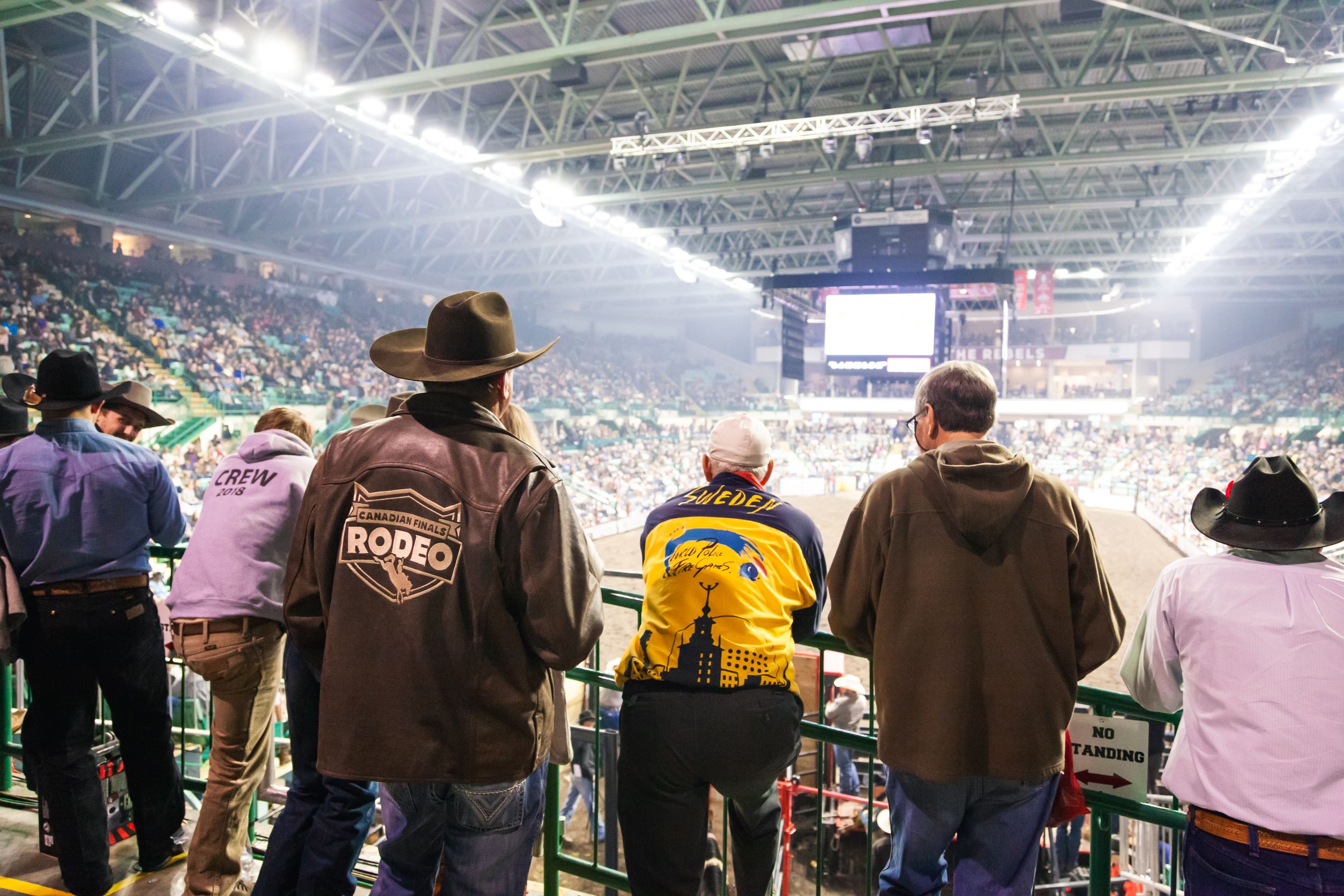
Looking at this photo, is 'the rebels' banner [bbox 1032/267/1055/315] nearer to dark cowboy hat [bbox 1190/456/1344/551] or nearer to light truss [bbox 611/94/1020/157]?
light truss [bbox 611/94/1020/157]

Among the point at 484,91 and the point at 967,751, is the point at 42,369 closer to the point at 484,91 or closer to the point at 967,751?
the point at 967,751

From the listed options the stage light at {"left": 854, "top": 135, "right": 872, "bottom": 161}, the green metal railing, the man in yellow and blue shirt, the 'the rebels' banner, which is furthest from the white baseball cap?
the 'the rebels' banner

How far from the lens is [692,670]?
194 centimetres

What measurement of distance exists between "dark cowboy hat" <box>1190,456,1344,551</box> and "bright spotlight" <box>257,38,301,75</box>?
1081cm

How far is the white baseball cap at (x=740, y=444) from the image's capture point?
2213 millimetres

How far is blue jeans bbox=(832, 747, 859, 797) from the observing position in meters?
5.84

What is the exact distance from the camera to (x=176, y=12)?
28.1ft

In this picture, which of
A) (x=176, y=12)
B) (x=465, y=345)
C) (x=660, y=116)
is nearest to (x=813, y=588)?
(x=465, y=345)

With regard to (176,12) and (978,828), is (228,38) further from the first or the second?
(978,828)

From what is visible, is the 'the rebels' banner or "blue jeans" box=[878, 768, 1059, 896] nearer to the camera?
"blue jeans" box=[878, 768, 1059, 896]

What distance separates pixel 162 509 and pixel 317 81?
30.8ft

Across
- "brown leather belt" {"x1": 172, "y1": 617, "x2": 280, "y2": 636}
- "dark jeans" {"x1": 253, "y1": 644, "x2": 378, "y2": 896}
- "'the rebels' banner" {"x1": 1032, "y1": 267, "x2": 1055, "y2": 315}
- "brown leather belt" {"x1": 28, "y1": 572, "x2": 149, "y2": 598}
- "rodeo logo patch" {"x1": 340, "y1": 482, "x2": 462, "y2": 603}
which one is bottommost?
"dark jeans" {"x1": 253, "y1": 644, "x2": 378, "y2": 896}

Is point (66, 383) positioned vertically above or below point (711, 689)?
above

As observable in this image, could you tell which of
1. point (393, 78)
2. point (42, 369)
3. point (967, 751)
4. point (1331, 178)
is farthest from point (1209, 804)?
point (1331, 178)
